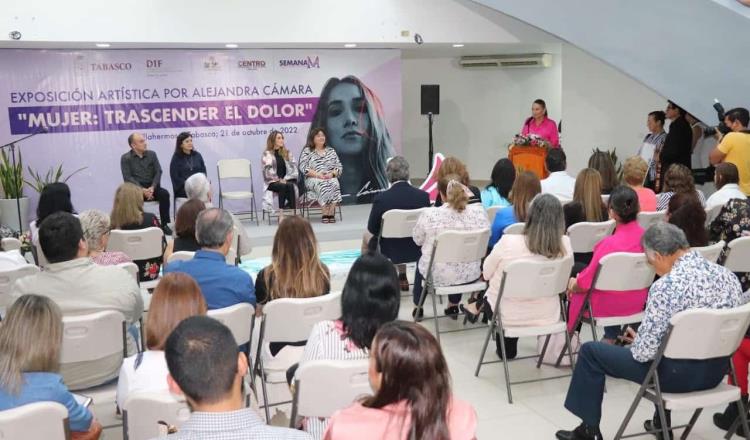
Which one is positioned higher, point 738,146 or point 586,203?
point 738,146

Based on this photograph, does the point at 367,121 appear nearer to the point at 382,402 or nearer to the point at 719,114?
the point at 719,114

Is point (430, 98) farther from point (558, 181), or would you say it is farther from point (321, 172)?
point (558, 181)

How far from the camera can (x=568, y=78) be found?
469 inches

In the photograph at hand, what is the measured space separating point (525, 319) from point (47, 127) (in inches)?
305

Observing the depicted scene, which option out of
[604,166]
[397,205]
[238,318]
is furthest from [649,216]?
[238,318]

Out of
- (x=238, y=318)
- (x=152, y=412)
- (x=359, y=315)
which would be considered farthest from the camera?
(x=238, y=318)

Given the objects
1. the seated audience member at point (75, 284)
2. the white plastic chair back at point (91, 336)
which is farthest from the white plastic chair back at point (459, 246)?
the white plastic chair back at point (91, 336)

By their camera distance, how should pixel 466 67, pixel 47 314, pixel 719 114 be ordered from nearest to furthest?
pixel 47 314, pixel 719 114, pixel 466 67

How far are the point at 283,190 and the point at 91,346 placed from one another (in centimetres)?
668

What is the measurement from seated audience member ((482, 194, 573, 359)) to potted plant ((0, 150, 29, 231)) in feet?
23.0

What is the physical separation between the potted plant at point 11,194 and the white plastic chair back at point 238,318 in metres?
6.75

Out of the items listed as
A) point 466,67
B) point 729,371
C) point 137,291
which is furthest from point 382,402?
point 466,67

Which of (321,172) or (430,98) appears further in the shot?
(430,98)

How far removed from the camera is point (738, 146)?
7488 mm
